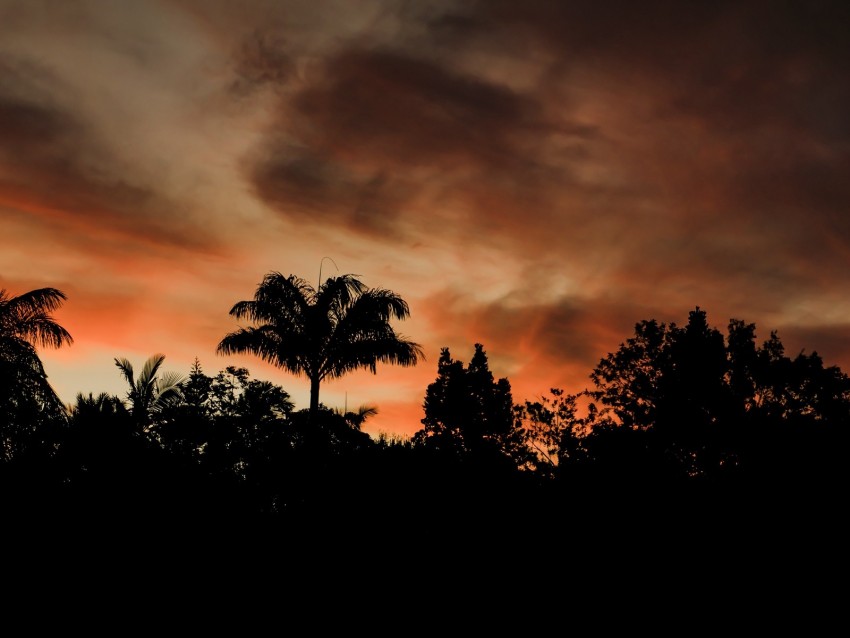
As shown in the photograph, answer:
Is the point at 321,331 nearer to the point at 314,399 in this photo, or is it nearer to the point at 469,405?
the point at 314,399

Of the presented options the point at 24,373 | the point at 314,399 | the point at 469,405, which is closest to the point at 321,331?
the point at 314,399

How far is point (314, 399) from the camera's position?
2547 centimetres

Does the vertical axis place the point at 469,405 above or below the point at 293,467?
above

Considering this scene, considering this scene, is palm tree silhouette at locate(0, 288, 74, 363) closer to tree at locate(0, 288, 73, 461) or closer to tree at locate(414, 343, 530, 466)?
tree at locate(0, 288, 73, 461)

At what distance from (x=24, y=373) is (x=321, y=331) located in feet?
33.8

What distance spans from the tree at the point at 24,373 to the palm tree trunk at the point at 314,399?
7991 millimetres

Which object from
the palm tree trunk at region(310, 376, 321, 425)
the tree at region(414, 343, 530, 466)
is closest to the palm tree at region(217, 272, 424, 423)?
the palm tree trunk at region(310, 376, 321, 425)

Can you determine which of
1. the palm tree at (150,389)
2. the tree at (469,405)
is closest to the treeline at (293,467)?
the palm tree at (150,389)

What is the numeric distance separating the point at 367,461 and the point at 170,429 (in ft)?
22.5

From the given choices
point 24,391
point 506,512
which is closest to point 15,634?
point 24,391

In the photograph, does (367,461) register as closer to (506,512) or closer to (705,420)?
(506,512)

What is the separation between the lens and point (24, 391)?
24.5 meters

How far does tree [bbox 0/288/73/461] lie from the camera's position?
77.7ft

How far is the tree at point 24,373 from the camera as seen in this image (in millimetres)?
23688
